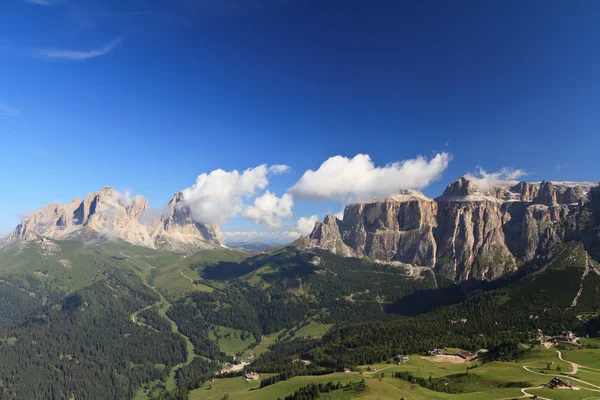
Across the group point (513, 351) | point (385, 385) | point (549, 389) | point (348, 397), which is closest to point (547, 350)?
point (513, 351)

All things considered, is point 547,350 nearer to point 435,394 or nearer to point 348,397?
point 435,394

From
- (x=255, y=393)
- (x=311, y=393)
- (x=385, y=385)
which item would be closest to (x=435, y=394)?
(x=385, y=385)

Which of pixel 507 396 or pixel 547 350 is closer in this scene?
pixel 507 396

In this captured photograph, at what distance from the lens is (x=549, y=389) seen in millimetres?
120750

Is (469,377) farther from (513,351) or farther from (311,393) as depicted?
(311,393)

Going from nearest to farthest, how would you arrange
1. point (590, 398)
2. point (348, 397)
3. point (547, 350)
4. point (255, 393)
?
point (590, 398) → point (348, 397) → point (547, 350) → point (255, 393)

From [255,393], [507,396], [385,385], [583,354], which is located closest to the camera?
[507,396]

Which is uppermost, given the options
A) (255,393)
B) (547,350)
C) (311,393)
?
(547,350)

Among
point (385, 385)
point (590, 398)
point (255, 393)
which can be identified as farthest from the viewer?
point (255, 393)

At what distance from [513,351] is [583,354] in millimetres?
30589

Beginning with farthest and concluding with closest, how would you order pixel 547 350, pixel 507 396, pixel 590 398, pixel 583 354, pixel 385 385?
pixel 547 350
pixel 583 354
pixel 385 385
pixel 507 396
pixel 590 398

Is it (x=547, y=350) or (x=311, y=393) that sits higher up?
(x=547, y=350)

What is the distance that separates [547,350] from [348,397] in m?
110

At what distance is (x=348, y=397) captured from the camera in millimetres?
142500
